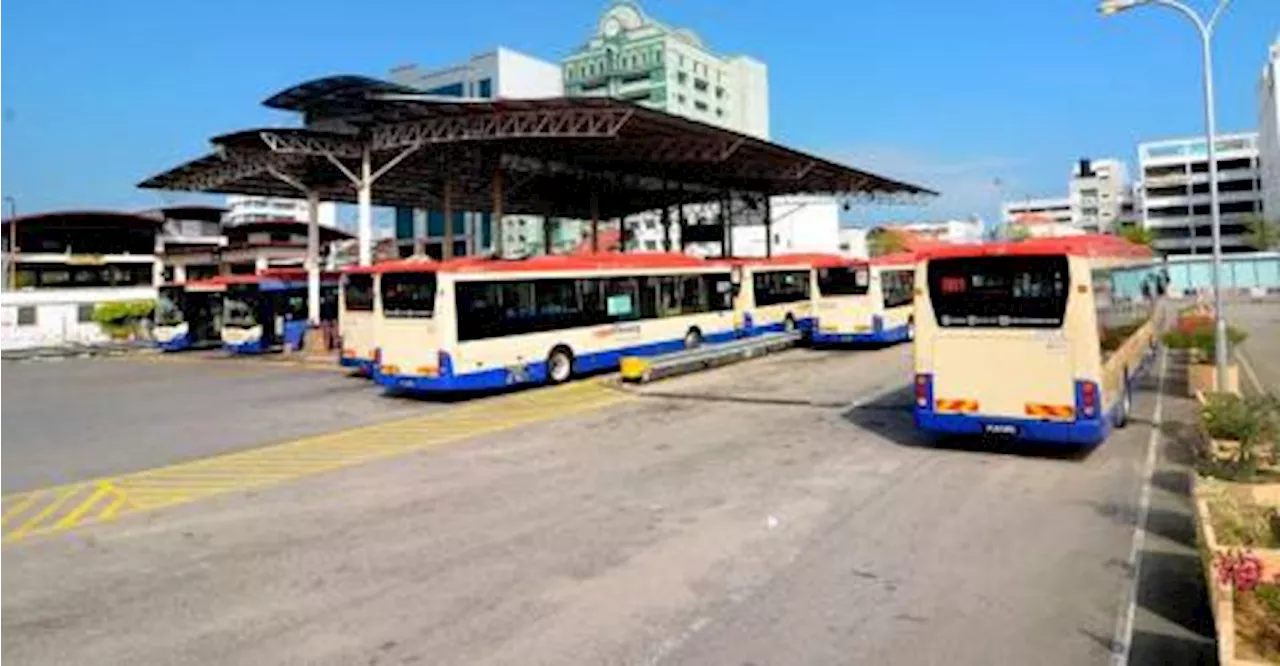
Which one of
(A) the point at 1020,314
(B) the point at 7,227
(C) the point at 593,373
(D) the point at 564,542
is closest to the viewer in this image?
(D) the point at 564,542

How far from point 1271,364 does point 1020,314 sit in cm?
1317

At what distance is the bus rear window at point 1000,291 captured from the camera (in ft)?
36.9

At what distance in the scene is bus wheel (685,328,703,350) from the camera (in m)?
25.3

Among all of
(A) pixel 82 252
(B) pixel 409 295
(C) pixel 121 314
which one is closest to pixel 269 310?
(B) pixel 409 295

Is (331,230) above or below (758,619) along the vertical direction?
above

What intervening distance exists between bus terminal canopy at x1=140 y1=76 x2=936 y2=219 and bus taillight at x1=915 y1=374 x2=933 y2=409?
1884 cm

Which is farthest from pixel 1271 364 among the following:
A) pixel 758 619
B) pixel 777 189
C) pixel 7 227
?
pixel 7 227

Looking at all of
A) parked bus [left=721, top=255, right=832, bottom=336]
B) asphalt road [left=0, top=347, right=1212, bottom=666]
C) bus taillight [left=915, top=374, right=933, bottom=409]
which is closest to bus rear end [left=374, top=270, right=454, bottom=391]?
asphalt road [left=0, top=347, right=1212, bottom=666]

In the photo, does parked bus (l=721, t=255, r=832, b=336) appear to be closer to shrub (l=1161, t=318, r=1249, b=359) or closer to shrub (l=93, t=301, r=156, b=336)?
shrub (l=1161, t=318, r=1249, b=359)

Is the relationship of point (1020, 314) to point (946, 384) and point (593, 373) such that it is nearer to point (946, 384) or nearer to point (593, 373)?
point (946, 384)

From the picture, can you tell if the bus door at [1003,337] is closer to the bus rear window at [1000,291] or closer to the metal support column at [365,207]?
the bus rear window at [1000,291]

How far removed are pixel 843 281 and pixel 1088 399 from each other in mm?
15747

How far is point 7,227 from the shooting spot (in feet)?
217

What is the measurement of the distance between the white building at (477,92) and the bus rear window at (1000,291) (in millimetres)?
73683
